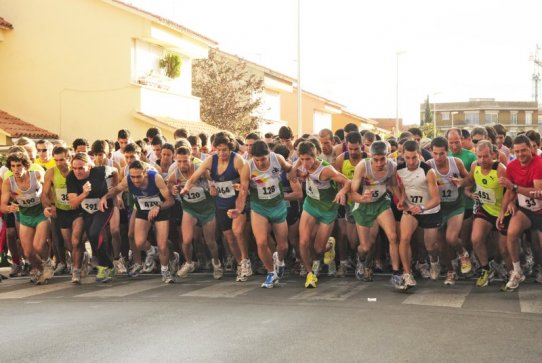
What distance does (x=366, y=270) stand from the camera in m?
12.9

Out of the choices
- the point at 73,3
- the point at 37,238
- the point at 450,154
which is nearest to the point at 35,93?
the point at 73,3

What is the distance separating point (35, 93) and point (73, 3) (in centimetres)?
362

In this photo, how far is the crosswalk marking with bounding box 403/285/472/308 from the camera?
1049 cm

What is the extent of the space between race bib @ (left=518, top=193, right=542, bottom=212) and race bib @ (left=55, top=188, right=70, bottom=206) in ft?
21.4

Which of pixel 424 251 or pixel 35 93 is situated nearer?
pixel 424 251

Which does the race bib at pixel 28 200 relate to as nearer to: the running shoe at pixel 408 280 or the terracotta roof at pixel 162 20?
the running shoe at pixel 408 280

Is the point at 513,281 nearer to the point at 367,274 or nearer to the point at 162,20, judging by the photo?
the point at 367,274

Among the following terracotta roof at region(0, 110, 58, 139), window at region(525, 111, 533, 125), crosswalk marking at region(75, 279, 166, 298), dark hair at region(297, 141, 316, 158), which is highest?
window at region(525, 111, 533, 125)

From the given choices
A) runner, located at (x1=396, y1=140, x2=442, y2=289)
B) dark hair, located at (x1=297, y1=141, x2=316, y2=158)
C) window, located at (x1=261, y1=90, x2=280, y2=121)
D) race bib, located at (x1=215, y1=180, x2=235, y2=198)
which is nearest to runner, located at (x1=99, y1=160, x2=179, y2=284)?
race bib, located at (x1=215, y1=180, x2=235, y2=198)

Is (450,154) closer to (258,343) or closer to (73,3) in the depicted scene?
(258,343)

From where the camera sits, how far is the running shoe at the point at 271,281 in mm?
12141

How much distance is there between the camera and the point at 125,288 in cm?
1248

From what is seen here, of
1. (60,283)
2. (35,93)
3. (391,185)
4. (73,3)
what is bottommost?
(60,283)

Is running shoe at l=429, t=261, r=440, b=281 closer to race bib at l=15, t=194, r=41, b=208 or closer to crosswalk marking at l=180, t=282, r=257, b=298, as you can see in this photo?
crosswalk marking at l=180, t=282, r=257, b=298
